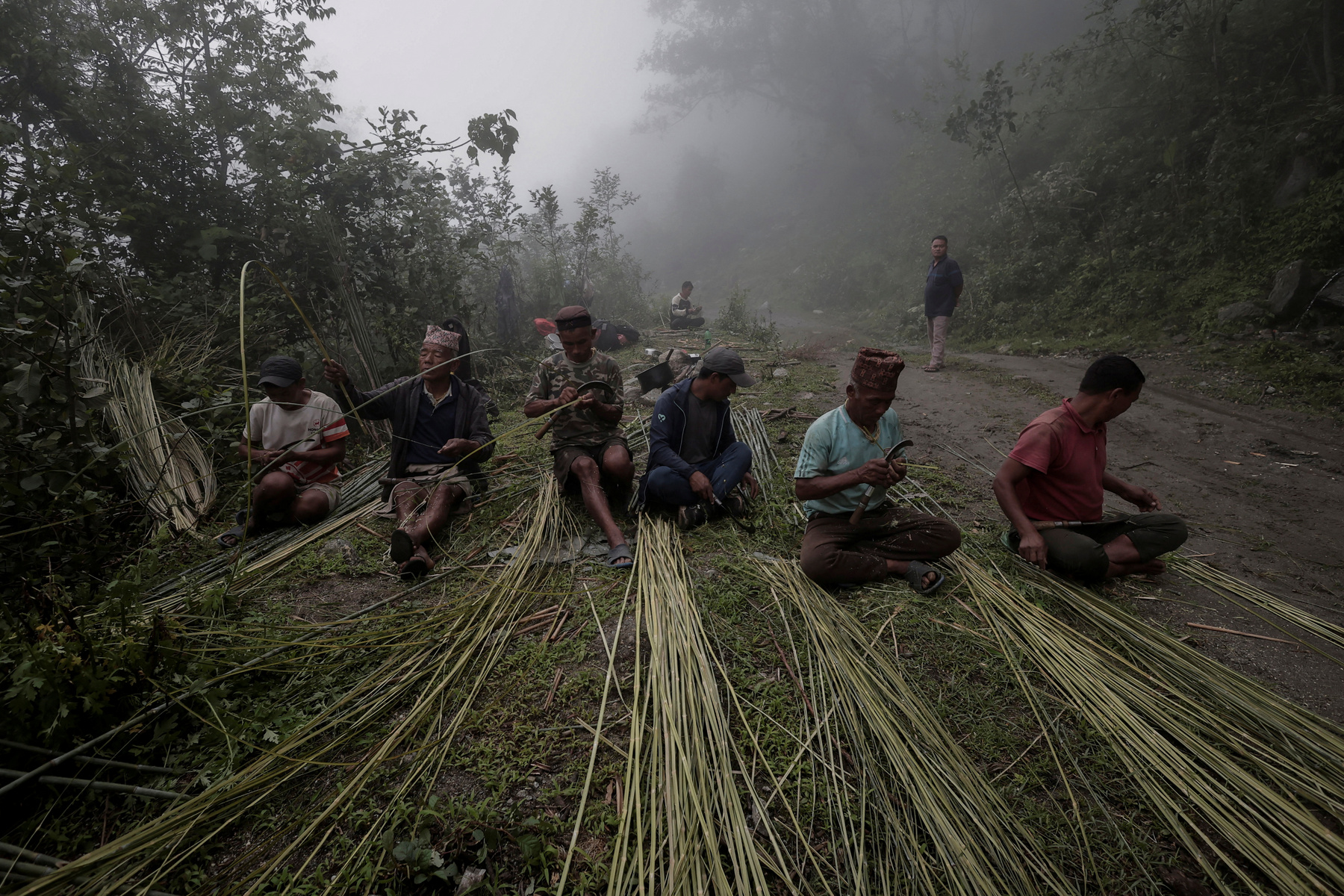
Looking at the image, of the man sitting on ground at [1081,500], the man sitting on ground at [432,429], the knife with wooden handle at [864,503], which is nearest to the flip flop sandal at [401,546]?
the man sitting on ground at [432,429]

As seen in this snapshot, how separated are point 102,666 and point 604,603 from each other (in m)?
1.63

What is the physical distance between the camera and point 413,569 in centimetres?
263

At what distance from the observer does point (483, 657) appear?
6.81ft

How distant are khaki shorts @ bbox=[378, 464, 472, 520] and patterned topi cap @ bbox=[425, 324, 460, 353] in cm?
75

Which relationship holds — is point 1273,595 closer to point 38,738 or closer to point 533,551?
point 533,551

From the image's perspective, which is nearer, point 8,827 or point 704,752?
point 8,827

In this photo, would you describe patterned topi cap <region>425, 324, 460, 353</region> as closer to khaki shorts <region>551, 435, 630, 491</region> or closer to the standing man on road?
khaki shorts <region>551, 435, 630, 491</region>

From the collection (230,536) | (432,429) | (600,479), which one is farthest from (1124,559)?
(230,536)

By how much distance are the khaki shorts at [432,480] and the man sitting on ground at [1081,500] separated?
295 cm

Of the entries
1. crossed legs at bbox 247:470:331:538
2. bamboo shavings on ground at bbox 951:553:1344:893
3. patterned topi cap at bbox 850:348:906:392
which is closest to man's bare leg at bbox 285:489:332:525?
crossed legs at bbox 247:470:331:538

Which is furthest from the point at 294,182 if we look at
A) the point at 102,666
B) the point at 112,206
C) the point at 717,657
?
the point at 717,657

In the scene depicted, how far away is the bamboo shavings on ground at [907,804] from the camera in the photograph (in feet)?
4.21

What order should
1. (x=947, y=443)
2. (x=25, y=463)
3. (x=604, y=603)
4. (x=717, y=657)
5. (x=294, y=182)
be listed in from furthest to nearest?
(x=294, y=182), (x=947, y=443), (x=604, y=603), (x=25, y=463), (x=717, y=657)

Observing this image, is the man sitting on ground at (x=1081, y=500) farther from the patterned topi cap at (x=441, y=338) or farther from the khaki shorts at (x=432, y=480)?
the patterned topi cap at (x=441, y=338)
